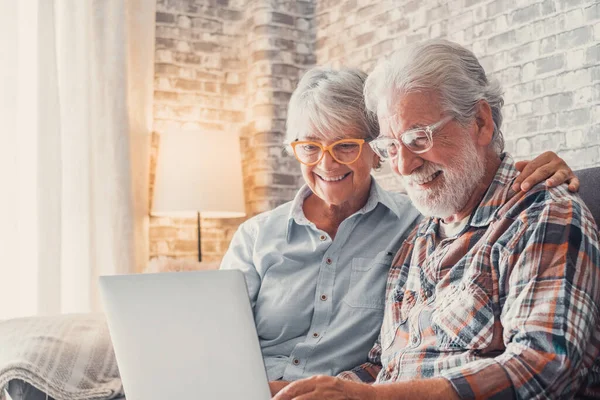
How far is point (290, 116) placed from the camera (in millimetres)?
2158

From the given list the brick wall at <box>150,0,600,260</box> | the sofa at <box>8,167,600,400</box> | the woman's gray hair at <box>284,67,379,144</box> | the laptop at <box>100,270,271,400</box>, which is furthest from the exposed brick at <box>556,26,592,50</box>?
the laptop at <box>100,270,271,400</box>

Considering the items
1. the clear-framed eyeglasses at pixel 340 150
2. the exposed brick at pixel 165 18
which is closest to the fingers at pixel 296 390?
the clear-framed eyeglasses at pixel 340 150

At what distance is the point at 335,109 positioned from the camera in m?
2.04

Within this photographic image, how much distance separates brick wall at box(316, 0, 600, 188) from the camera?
2.77 m

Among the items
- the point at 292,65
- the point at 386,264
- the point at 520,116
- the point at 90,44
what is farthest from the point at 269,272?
the point at 292,65

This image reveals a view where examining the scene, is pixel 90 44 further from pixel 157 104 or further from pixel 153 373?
pixel 153 373

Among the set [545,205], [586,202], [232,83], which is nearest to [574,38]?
[586,202]

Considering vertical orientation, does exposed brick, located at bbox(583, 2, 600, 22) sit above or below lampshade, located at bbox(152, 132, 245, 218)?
above

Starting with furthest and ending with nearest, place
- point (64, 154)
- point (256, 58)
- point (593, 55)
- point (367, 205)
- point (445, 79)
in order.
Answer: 1. point (256, 58)
2. point (64, 154)
3. point (593, 55)
4. point (367, 205)
5. point (445, 79)

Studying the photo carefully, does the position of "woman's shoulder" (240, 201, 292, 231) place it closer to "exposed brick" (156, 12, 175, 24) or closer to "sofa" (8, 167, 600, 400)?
"sofa" (8, 167, 600, 400)

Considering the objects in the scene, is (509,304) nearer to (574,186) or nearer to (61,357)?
(574,186)

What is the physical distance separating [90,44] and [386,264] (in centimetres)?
222

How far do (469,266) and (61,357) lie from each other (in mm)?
984

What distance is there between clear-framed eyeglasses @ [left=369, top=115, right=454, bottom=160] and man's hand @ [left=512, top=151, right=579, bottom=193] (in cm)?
20
